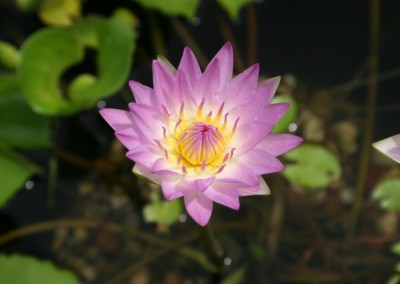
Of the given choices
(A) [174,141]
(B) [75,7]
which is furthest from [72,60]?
(A) [174,141]

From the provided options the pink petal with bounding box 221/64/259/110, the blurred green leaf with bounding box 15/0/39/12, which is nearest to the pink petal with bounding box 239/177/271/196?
the pink petal with bounding box 221/64/259/110

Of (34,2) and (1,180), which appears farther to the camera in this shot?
(34,2)

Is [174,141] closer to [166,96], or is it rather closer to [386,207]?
[166,96]

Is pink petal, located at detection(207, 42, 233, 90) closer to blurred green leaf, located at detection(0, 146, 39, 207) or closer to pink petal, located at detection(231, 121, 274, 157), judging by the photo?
pink petal, located at detection(231, 121, 274, 157)

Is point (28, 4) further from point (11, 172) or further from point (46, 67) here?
point (11, 172)

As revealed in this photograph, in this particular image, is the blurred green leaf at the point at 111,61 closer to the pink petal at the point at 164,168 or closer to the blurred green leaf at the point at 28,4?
the blurred green leaf at the point at 28,4

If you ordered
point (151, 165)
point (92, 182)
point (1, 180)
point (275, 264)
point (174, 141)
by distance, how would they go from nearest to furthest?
point (151, 165) < point (174, 141) < point (1, 180) < point (275, 264) < point (92, 182)

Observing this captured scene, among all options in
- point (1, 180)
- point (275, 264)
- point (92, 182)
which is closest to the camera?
point (1, 180)
